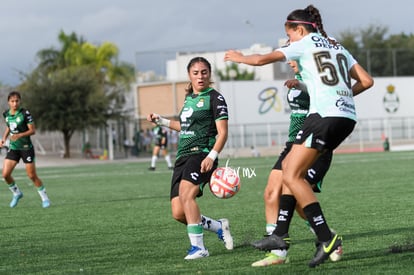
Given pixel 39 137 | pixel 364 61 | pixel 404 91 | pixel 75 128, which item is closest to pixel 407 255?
pixel 75 128

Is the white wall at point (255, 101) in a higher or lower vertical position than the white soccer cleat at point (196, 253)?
higher

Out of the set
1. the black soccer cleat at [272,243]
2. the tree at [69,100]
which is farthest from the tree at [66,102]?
the black soccer cleat at [272,243]

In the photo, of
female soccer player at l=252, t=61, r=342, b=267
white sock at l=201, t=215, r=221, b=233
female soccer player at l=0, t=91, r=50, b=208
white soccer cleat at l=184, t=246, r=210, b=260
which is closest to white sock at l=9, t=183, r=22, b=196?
female soccer player at l=0, t=91, r=50, b=208

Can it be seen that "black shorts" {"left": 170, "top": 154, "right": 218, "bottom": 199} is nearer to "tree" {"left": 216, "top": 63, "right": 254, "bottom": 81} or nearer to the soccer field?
the soccer field

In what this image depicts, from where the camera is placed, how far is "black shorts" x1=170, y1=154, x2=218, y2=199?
8922 millimetres

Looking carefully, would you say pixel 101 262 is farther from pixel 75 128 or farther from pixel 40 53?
pixel 40 53

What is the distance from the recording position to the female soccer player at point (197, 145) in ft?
28.9

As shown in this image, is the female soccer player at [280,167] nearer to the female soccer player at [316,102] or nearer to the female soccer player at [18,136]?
the female soccer player at [316,102]

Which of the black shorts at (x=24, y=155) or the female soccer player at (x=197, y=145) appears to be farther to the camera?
the black shorts at (x=24, y=155)

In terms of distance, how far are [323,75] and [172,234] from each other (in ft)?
13.9

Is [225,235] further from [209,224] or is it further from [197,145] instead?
[197,145]

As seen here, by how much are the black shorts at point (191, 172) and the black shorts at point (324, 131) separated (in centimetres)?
160

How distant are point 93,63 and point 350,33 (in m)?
33.8

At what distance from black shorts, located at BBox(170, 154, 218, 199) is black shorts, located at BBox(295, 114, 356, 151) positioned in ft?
5.24
